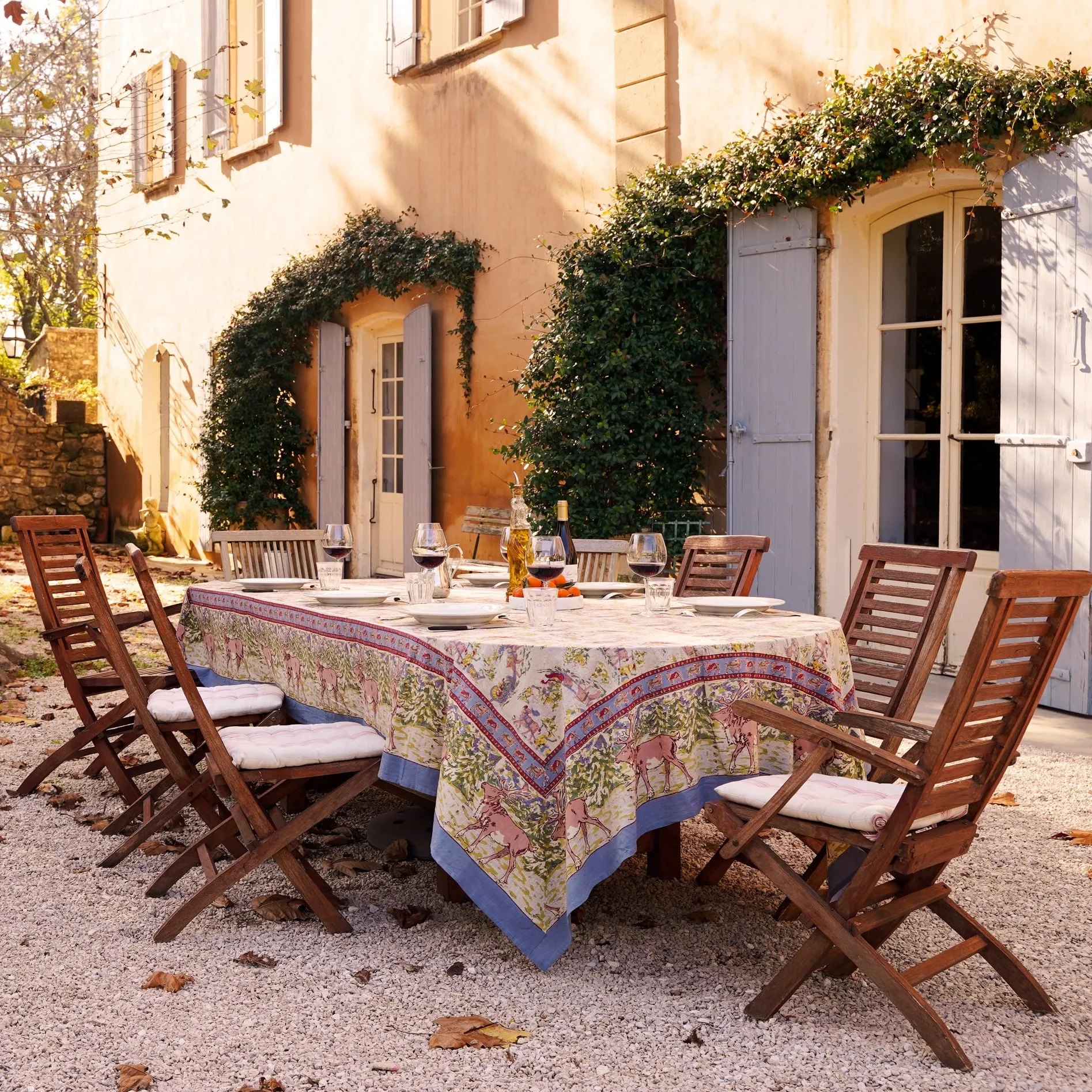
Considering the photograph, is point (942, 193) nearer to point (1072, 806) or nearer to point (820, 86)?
point (820, 86)

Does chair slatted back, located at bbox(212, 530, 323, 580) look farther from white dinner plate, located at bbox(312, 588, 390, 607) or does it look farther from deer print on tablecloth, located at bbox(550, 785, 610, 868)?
deer print on tablecloth, located at bbox(550, 785, 610, 868)

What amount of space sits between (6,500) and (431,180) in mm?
7643

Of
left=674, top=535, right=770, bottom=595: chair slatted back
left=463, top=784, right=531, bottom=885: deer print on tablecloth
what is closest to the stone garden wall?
left=674, top=535, right=770, bottom=595: chair slatted back

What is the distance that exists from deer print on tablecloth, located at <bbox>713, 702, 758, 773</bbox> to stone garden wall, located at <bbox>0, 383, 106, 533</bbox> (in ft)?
43.0

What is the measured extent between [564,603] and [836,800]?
117 cm

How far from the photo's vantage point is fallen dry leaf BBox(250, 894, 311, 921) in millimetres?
3256

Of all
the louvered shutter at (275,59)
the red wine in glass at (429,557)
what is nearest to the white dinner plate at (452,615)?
the red wine in glass at (429,557)

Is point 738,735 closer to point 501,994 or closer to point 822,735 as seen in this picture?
point 822,735

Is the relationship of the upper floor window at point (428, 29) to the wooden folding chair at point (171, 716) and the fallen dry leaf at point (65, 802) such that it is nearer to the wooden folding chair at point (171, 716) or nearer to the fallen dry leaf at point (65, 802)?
the fallen dry leaf at point (65, 802)

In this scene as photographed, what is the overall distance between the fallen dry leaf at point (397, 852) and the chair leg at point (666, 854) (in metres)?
0.71

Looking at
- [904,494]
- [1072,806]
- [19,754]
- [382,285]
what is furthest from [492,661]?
[382,285]

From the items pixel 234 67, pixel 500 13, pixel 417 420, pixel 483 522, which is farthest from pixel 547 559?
pixel 234 67

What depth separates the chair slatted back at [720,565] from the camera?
13.9ft

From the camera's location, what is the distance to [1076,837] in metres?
4.01
